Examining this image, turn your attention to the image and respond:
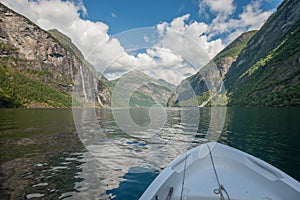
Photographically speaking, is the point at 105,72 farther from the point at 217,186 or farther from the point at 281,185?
the point at 281,185

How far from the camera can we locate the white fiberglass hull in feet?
22.7

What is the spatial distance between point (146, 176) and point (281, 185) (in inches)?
253

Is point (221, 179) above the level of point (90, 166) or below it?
above

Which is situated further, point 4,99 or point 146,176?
point 4,99

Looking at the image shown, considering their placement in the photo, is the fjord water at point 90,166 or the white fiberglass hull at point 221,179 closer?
the white fiberglass hull at point 221,179

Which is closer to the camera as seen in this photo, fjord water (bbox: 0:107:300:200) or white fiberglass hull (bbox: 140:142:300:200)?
white fiberglass hull (bbox: 140:142:300:200)

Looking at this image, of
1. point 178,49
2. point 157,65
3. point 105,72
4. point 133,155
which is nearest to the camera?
point 105,72

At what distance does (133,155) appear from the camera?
16062mm

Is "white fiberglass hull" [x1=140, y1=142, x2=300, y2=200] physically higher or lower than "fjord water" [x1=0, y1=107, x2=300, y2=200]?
higher

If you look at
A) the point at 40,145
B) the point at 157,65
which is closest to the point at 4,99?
the point at 40,145

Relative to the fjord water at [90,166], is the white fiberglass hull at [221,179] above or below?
above

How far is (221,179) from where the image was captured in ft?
27.5

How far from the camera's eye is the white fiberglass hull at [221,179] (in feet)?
22.7

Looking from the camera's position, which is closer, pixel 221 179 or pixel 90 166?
pixel 221 179
